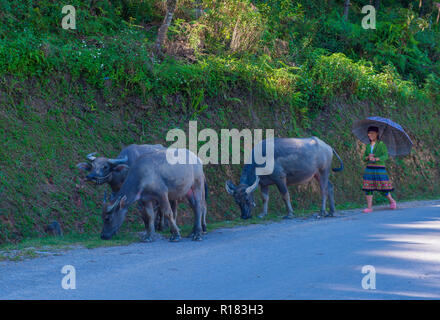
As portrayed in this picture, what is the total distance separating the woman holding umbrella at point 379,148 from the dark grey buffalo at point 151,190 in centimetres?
602

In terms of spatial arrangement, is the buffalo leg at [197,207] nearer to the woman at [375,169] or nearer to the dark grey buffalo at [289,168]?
the dark grey buffalo at [289,168]

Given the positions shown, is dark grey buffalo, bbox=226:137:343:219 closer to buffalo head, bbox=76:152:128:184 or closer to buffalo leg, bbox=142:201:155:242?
buffalo head, bbox=76:152:128:184

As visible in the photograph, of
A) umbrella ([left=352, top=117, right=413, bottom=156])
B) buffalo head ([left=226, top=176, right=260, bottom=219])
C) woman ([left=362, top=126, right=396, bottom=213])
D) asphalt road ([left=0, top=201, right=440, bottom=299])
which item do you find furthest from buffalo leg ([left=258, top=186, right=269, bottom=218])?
umbrella ([left=352, top=117, right=413, bottom=156])

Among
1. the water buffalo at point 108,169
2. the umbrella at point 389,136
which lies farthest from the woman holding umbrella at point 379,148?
the water buffalo at point 108,169

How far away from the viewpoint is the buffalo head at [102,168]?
10711mm

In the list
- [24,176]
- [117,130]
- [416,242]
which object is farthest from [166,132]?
[416,242]

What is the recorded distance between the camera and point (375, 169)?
14.9m

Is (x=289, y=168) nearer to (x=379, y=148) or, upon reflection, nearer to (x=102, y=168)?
(x=379, y=148)

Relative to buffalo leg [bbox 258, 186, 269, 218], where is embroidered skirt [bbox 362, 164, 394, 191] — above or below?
above

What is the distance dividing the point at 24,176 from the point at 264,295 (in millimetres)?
6893

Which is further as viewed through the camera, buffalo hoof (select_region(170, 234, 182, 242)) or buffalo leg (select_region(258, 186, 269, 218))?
buffalo leg (select_region(258, 186, 269, 218))

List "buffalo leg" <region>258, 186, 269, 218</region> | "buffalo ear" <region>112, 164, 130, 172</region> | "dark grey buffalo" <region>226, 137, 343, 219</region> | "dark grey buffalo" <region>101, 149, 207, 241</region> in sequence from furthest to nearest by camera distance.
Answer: "buffalo leg" <region>258, 186, 269, 218</region> < "dark grey buffalo" <region>226, 137, 343, 219</region> < "buffalo ear" <region>112, 164, 130, 172</region> < "dark grey buffalo" <region>101, 149, 207, 241</region>

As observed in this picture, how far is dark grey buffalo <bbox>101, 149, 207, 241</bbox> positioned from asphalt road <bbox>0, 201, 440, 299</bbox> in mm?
477

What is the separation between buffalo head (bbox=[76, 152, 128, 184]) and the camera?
10.7 m
